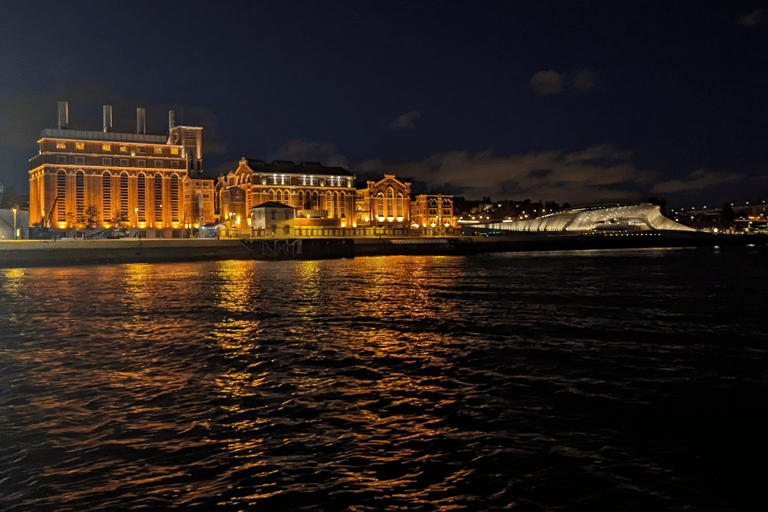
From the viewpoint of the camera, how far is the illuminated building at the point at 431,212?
176000 mm

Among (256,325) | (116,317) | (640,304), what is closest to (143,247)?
(116,317)

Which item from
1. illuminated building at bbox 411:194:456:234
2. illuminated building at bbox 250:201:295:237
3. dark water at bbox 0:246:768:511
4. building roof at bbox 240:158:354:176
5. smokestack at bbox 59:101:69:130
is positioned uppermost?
smokestack at bbox 59:101:69:130

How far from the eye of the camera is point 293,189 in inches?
6009

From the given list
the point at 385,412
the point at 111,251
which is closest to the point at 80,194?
the point at 111,251

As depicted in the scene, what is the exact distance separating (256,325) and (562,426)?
54.3 feet

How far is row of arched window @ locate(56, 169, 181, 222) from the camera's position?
135 meters

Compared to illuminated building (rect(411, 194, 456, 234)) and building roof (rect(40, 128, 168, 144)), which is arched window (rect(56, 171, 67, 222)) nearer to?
building roof (rect(40, 128, 168, 144))

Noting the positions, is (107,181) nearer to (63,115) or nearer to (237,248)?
(63,115)

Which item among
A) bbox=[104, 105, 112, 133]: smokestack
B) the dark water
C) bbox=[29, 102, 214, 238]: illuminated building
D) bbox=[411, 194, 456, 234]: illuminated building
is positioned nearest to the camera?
the dark water

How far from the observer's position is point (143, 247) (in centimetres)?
9106

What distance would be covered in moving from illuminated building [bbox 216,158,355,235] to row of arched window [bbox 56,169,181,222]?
14.6 m

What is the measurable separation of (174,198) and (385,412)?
492ft

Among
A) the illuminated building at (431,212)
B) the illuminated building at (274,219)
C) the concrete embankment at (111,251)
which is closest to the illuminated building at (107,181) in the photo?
the illuminated building at (274,219)

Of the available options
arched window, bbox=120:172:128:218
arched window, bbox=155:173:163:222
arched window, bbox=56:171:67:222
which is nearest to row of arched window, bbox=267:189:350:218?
arched window, bbox=155:173:163:222
